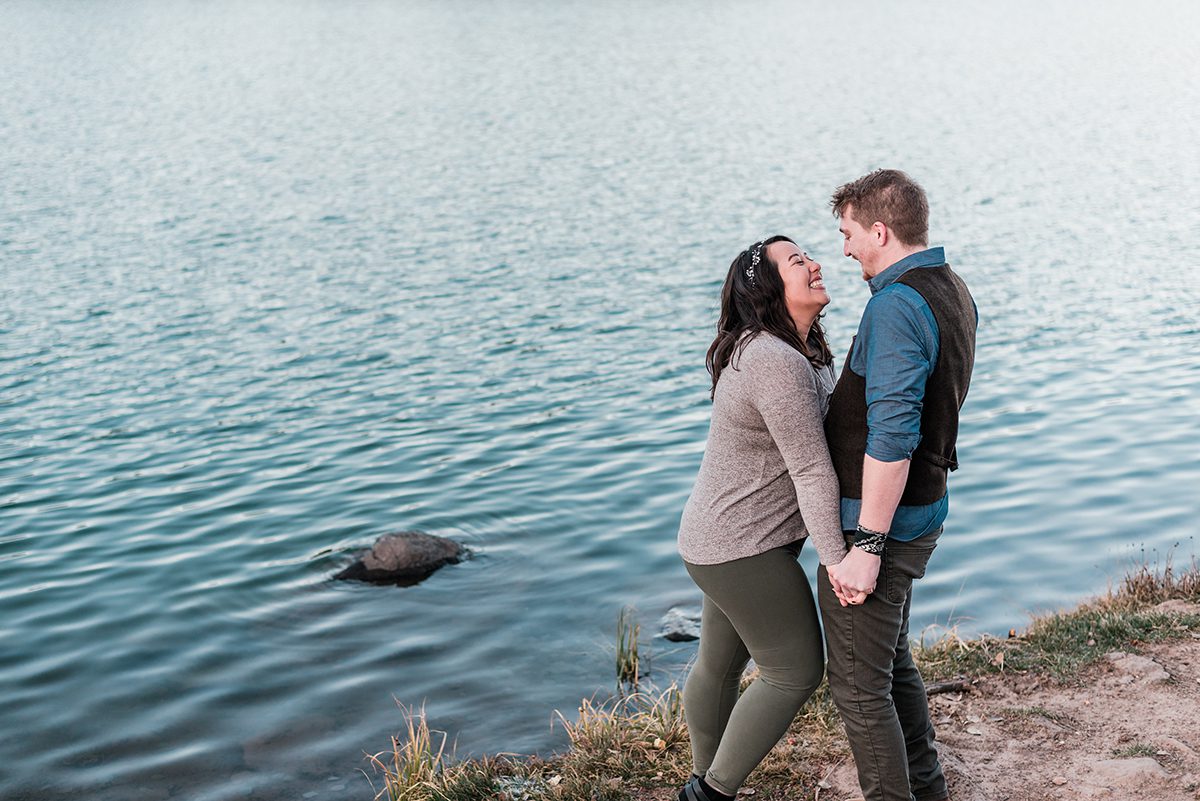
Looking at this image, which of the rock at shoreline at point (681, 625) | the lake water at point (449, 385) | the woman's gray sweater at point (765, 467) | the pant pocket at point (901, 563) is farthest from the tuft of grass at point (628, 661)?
the pant pocket at point (901, 563)

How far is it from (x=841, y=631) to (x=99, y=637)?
7015 millimetres

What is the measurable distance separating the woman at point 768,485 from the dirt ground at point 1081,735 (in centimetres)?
110

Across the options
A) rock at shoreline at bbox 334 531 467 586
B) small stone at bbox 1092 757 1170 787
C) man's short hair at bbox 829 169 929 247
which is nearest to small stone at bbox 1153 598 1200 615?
small stone at bbox 1092 757 1170 787

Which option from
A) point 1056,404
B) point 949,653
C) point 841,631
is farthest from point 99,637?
point 1056,404

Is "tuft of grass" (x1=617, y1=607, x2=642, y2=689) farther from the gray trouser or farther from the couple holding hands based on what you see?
the gray trouser

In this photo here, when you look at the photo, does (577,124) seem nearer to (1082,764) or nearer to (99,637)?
(99,637)

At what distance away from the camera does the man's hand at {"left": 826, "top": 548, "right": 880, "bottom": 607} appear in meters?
4.12

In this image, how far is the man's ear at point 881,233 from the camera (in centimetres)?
413

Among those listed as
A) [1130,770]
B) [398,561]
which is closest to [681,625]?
[398,561]

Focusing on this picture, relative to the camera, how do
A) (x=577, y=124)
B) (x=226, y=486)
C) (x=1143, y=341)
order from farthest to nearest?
(x=577, y=124)
(x=1143, y=341)
(x=226, y=486)

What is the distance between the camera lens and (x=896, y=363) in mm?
3945

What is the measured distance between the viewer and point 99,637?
9.36 metres

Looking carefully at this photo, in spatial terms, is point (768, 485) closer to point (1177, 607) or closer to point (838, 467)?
point (838, 467)

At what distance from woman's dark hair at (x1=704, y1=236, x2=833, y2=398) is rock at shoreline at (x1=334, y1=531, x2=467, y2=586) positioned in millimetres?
6324
